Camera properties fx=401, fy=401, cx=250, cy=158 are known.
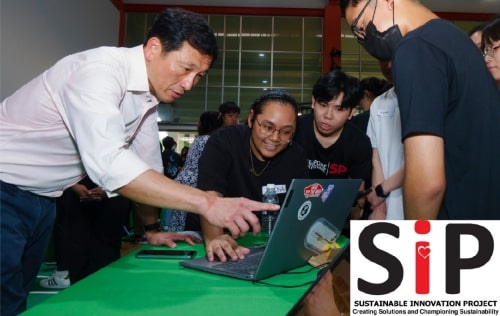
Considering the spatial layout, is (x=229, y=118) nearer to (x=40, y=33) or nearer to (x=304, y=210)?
(x=304, y=210)

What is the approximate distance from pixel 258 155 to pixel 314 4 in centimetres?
579

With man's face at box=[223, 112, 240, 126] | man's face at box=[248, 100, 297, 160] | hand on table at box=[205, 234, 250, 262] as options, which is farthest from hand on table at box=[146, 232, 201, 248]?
man's face at box=[223, 112, 240, 126]

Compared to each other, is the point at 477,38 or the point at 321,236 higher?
the point at 477,38

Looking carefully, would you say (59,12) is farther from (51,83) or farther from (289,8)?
(51,83)

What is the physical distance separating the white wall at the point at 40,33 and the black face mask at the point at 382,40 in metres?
3.68

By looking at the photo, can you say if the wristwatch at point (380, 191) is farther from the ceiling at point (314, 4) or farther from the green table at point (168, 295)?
the ceiling at point (314, 4)

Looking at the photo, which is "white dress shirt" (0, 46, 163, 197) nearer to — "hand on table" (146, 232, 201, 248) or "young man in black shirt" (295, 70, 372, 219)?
"hand on table" (146, 232, 201, 248)

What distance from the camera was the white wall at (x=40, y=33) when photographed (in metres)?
3.78

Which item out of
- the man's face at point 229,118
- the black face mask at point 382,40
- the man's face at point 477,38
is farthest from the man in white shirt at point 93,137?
the man's face at point 229,118

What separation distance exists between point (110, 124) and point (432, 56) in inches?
27.1

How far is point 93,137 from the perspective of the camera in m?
0.87

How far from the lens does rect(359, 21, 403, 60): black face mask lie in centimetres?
99

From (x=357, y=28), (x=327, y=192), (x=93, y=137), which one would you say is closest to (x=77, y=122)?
(x=93, y=137)

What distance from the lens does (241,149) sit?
5.33ft
